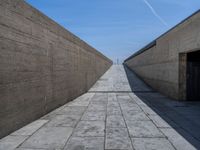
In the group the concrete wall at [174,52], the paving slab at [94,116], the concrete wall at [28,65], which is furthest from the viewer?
the concrete wall at [174,52]

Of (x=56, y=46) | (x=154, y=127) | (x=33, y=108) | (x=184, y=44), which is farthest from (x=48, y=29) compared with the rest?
(x=184, y=44)

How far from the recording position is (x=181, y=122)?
4992 millimetres

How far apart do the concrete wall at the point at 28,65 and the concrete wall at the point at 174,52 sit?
5.04 metres

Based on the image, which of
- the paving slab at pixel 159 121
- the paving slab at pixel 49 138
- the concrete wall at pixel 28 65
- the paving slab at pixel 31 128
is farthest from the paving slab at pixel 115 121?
the concrete wall at pixel 28 65

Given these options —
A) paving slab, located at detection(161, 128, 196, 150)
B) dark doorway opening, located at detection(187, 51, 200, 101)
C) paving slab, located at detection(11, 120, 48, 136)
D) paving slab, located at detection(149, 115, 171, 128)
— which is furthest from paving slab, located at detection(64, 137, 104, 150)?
dark doorway opening, located at detection(187, 51, 200, 101)

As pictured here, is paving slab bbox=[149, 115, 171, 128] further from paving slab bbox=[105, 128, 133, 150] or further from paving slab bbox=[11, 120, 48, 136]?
paving slab bbox=[11, 120, 48, 136]

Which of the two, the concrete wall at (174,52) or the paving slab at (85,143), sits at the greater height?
the concrete wall at (174,52)

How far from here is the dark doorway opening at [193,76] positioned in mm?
8328

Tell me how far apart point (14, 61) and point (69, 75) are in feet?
13.0

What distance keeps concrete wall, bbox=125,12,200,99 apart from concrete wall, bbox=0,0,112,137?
16.5 ft

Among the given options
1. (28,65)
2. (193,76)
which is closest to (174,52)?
(193,76)

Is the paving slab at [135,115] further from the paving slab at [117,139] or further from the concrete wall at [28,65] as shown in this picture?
the concrete wall at [28,65]

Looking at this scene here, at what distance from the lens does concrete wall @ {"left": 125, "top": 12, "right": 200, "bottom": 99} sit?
23.2 ft

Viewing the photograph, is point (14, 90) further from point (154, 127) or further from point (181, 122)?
point (181, 122)
